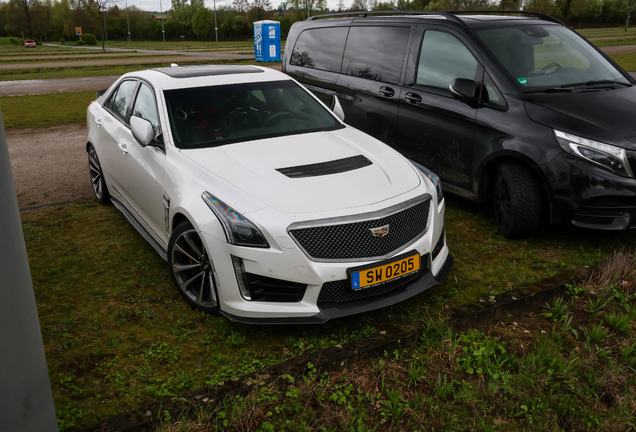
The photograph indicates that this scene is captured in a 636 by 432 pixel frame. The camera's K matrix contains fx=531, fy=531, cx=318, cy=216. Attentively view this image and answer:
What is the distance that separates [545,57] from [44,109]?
1150 cm

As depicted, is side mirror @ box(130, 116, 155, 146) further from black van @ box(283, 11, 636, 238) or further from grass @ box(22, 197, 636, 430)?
black van @ box(283, 11, 636, 238)

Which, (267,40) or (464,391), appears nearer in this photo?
(464,391)

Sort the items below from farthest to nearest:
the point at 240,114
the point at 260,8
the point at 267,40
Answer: the point at 260,8 → the point at 267,40 → the point at 240,114

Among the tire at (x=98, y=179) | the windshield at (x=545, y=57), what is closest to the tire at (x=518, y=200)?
the windshield at (x=545, y=57)

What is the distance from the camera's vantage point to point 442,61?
5.30 metres

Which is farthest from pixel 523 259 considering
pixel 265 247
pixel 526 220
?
pixel 265 247

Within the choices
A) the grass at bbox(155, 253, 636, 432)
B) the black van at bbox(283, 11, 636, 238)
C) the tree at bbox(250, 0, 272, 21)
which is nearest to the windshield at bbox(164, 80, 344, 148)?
the black van at bbox(283, 11, 636, 238)

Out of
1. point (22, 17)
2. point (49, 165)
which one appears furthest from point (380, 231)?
point (22, 17)

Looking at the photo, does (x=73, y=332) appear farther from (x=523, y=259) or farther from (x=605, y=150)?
(x=605, y=150)

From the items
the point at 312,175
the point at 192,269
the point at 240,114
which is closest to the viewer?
the point at 312,175

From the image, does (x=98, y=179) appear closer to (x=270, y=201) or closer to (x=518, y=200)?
(x=270, y=201)

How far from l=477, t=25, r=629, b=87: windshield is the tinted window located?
0.94m

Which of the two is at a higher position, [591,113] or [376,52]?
[376,52]

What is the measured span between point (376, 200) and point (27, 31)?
9938 cm
